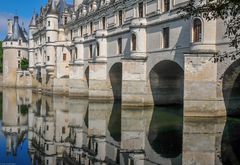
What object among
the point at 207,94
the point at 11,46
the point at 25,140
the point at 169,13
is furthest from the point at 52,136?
the point at 11,46

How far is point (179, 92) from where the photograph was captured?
2720 cm

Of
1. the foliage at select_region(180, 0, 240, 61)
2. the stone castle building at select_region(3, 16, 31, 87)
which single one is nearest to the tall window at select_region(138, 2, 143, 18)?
the foliage at select_region(180, 0, 240, 61)

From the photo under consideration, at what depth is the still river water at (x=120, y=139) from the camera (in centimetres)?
1102

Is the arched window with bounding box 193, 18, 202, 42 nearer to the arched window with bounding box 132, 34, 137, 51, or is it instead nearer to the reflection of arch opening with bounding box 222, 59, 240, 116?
the reflection of arch opening with bounding box 222, 59, 240, 116

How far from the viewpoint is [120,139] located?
14297 millimetres

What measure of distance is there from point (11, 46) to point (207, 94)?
51.7 metres

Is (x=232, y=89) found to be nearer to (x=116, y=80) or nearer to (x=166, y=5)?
(x=166, y=5)

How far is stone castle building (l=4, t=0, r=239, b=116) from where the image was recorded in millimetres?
18094

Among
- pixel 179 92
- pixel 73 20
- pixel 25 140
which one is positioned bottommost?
pixel 25 140

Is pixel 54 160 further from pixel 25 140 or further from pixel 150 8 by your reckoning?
pixel 150 8

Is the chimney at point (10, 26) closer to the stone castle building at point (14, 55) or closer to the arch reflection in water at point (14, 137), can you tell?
the stone castle building at point (14, 55)

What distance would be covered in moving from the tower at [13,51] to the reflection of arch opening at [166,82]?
4092 cm

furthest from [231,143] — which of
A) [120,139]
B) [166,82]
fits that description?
[166,82]

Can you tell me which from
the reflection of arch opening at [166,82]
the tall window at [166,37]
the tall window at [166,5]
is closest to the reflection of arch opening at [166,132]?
the reflection of arch opening at [166,82]
